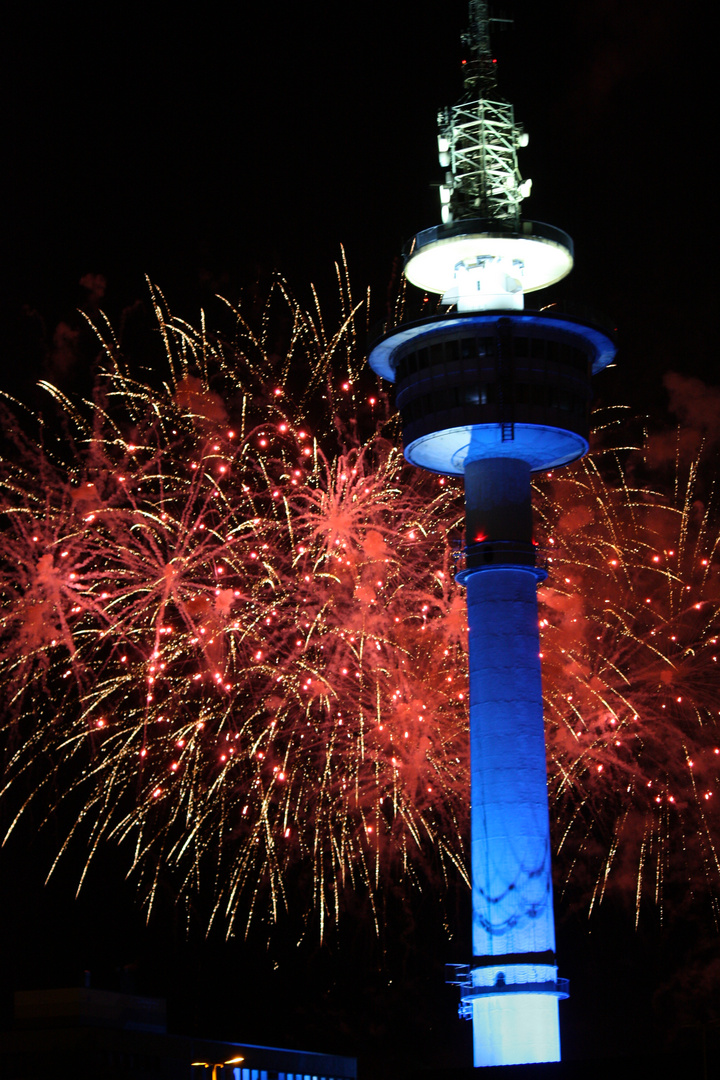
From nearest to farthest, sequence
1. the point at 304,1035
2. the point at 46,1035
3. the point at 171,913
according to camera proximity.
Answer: the point at 46,1035, the point at 171,913, the point at 304,1035

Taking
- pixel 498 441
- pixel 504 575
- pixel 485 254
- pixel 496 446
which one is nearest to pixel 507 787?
pixel 504 575

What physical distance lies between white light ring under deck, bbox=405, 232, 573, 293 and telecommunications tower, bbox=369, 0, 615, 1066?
9 cm

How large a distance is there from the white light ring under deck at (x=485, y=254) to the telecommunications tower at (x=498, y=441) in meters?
0.09

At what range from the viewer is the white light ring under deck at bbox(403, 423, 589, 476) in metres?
80.8

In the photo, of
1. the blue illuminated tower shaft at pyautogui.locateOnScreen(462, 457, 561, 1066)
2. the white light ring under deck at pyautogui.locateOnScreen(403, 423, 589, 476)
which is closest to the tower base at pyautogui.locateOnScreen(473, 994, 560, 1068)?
the blue illuminated tower shaft at pyautogui.locateOnScreen(462, 457, 561, 1066)

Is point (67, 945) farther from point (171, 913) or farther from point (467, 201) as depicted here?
Result: point (467, 201)

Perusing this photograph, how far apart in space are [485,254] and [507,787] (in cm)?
2720

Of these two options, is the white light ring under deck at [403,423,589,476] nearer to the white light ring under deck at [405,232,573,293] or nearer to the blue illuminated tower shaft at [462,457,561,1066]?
the blue illuminated tower shaft at [462,457,561,1066]

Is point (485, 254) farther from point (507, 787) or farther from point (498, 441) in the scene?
point (507, 787)

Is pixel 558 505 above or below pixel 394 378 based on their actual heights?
below

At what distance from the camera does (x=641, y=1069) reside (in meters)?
69.3

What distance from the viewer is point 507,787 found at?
76500 mm

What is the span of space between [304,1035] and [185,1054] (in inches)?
1637

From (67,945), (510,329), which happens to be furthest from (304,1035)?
(510,329)
